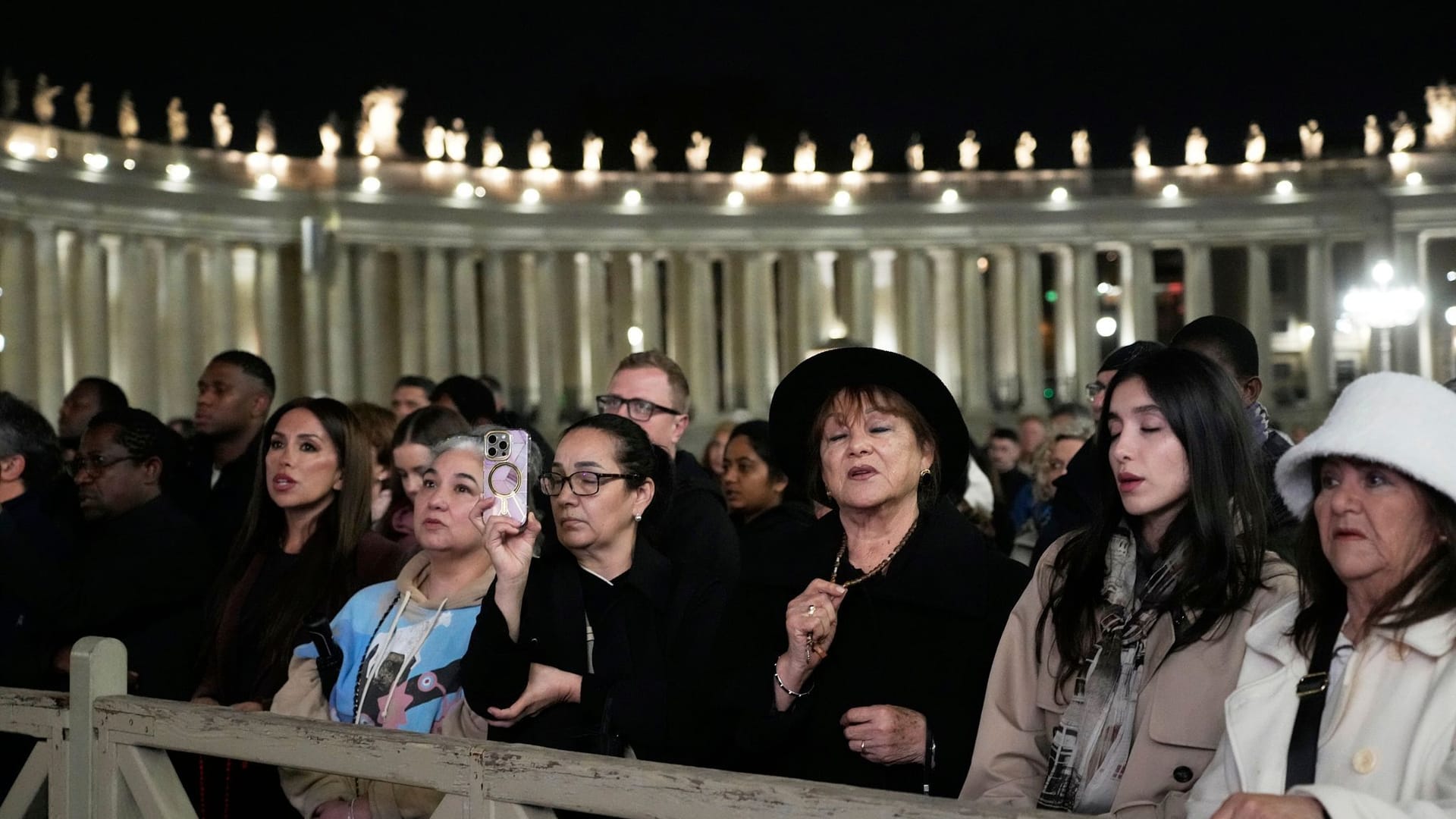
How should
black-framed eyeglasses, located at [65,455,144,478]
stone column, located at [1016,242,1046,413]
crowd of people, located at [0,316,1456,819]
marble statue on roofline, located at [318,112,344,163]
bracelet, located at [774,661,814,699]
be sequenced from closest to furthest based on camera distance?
crowd of people, located at [0,316,1456,819] < bracelet, located at [774,661,814,699] < black-framed eyeglasses, located at [65,455,144,478] < marble statue on roofline, located at [318,112,344,163] < stone column, located at [1016,242,1046,413]

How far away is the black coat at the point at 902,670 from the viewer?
557cm

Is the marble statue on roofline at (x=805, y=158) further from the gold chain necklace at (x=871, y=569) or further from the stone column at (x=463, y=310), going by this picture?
the gold chain necklace at (x=871, y=569)

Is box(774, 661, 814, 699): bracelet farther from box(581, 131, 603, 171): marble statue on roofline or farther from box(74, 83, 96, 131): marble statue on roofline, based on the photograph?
box(581, 131, 603, 171): marble statue on roofline

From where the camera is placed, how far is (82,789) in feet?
19.2

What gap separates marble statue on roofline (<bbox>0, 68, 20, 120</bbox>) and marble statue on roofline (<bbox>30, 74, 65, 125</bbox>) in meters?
0.80

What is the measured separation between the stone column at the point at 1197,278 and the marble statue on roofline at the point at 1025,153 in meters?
7.18

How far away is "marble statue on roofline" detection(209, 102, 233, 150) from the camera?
5509 centimetres

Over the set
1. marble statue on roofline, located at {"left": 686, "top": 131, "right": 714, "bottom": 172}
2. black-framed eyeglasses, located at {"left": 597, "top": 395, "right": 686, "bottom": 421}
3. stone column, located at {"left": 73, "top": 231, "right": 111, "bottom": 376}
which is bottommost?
black-framed eyeglasses, located at {"left": 597, "top": 395, "right": 686, "bottom": 421}

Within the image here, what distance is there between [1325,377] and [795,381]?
64.2 meters

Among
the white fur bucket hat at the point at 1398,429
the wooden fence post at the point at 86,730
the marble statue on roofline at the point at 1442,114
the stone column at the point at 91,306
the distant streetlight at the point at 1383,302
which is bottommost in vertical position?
the wooden fence post at the point at 86,730

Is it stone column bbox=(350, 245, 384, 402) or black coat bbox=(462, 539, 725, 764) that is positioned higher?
stone column bbox=(350, 245, 384, 402)

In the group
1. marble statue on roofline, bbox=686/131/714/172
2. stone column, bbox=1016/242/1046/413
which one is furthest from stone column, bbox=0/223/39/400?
stone column, bbox=1016/242/1046/413

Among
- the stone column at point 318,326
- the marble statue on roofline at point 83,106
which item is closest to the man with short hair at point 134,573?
the marble statue on roofline at point 83,106

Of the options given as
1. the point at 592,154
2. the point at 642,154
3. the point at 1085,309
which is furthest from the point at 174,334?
the point at 1085,309
